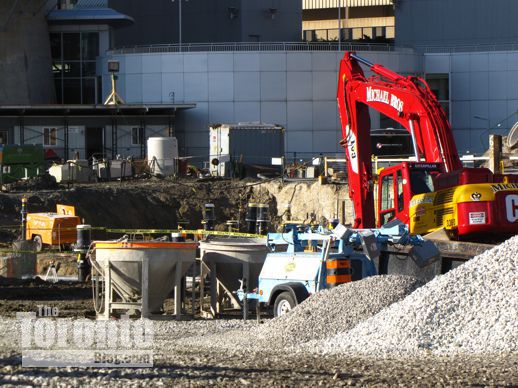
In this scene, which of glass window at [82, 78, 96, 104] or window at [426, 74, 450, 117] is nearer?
window at [426, 74, 450, 117]

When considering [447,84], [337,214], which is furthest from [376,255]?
[447,84]

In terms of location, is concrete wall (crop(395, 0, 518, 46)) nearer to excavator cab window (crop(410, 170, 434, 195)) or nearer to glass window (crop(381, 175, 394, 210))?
glass window (crop(381, 175, 394, 210))

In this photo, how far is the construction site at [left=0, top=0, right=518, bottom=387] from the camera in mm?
18203

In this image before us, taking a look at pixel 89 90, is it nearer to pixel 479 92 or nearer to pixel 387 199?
pixel 479 92

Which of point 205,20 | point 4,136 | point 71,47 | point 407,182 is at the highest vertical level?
point 205,20

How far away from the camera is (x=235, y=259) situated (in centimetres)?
2644

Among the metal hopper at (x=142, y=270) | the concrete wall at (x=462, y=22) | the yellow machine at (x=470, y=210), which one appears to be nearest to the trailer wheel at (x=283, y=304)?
the metal hopper at (x=142, y=270)

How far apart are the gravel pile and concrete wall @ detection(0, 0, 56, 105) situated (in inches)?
1994

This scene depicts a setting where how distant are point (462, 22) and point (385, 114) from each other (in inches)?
1595

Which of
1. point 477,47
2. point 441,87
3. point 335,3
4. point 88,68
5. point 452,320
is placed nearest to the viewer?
point 452,320

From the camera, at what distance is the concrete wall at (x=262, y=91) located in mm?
65250

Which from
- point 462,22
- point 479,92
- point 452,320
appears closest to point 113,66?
point 479,92

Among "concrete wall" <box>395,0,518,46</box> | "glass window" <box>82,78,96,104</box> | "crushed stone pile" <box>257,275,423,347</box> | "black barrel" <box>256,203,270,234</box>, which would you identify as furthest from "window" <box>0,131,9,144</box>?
"crushed stone pile" <box>257,275,423,347</box>
